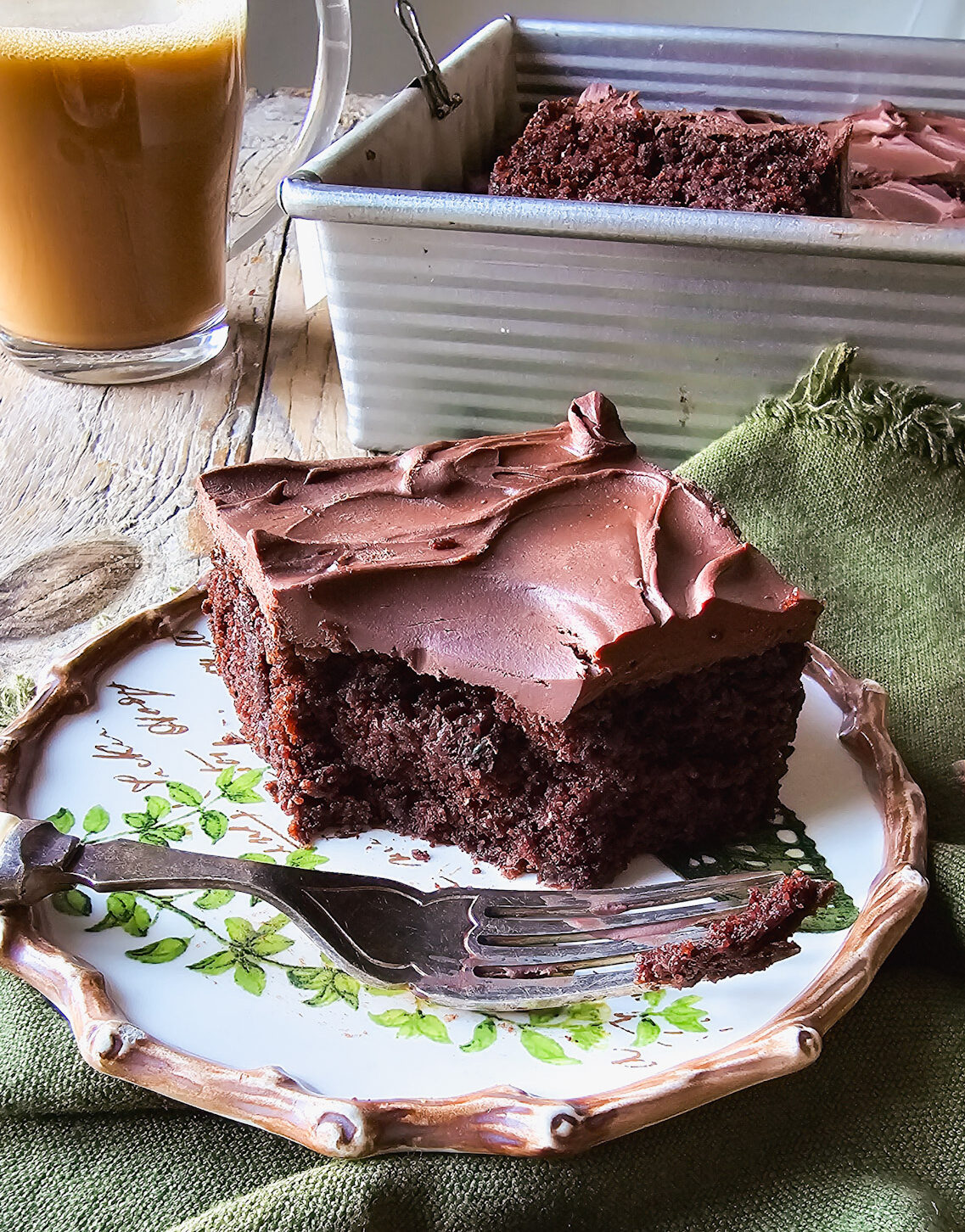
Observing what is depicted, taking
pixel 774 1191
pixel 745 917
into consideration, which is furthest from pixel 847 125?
pixel 774 1191

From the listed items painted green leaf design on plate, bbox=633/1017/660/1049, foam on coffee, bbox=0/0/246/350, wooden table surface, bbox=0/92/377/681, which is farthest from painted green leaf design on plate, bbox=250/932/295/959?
foam on coffee, bbox=0/0/246/350

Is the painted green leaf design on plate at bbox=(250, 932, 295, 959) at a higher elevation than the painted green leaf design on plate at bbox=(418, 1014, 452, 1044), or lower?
lower

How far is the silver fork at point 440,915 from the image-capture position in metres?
1.26

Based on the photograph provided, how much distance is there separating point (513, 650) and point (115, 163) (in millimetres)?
1348

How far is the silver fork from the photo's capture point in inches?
49.6

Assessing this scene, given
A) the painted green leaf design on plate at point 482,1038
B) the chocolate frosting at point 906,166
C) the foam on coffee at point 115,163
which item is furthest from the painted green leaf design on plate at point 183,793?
the chocolate frosting at point 906,166

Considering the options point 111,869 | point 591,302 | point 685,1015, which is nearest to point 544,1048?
point 685,1015

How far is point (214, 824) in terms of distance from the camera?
151 centimetres

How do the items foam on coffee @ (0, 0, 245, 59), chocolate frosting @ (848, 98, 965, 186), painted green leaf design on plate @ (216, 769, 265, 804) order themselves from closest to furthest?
painted green leaf design on plate @ (216, 769, 265, 804), foam on coffee @ (0, 0, 245, 59), chocolate frosting @ (848, 98, 965, 186)

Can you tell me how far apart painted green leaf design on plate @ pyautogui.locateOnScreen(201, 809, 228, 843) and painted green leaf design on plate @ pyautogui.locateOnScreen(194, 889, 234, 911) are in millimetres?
103

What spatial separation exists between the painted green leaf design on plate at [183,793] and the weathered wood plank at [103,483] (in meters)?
0.37

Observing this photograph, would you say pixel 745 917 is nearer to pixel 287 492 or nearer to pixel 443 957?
pixel 443 957

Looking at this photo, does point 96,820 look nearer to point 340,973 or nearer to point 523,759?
point 340,973

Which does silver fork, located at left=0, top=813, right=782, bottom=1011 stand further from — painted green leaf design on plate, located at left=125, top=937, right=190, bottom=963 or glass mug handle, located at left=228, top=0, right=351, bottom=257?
glass mug handle, located at left=228, top=0, right=351, bottom=257
